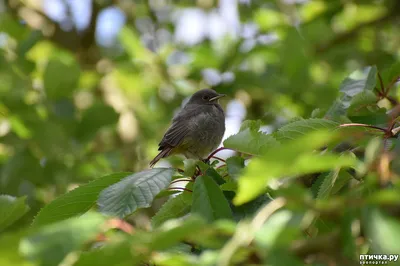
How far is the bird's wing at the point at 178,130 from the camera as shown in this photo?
4406 mm

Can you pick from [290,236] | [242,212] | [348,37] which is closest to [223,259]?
[290,236]

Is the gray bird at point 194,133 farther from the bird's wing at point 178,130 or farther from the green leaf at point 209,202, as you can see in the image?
the green leaf at point 209,202

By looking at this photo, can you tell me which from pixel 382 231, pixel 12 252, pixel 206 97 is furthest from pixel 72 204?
pixel 206 97

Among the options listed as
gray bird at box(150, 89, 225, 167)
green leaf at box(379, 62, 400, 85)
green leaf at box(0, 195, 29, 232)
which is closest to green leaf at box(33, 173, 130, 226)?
green leaf at box(0, 195, 29, 232)

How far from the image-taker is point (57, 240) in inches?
47.5

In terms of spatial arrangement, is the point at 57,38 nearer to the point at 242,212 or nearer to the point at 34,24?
the point at 34,24

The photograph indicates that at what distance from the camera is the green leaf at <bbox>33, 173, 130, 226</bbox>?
2094 millimetres

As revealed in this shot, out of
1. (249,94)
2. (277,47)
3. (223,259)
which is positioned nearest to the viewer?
(223,259)

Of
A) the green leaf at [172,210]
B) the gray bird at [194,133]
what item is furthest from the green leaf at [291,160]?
the gray bird at [194,133]

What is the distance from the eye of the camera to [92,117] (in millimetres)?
4898

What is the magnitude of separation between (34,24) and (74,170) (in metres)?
2.68

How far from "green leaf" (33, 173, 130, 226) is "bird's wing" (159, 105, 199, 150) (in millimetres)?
2259

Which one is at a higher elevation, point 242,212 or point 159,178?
point 159,178

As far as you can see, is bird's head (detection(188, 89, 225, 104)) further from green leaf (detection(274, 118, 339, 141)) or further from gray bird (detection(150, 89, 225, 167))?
green leaf (detection(274, 118, 339, 141))
